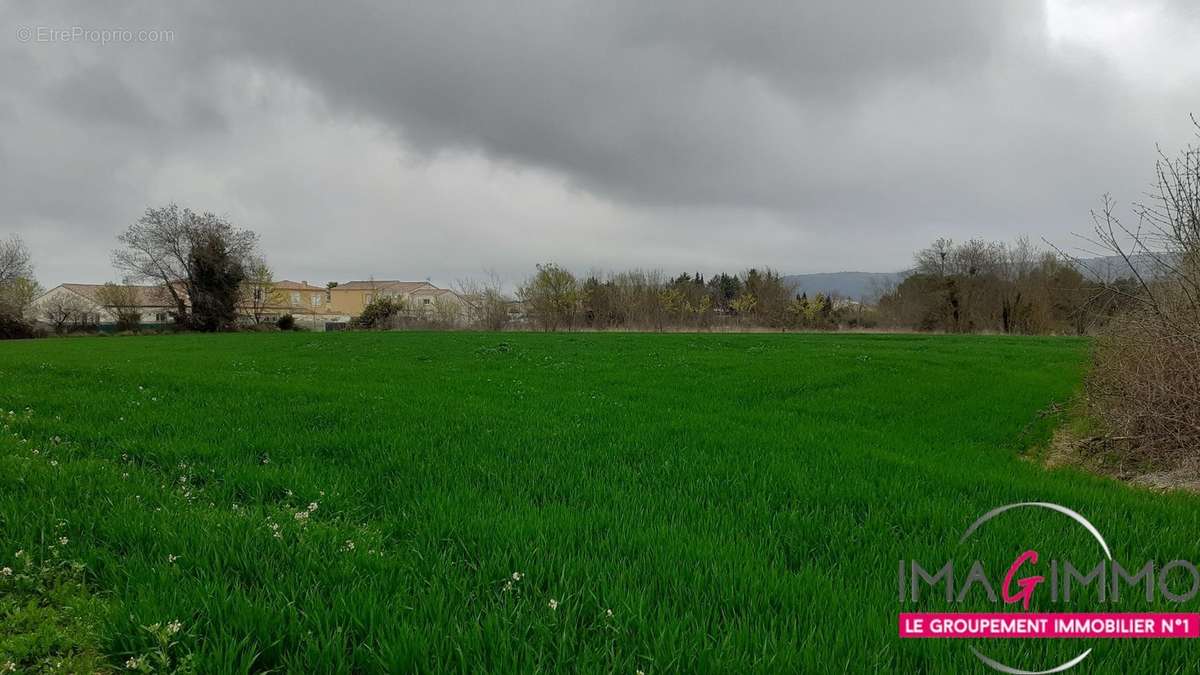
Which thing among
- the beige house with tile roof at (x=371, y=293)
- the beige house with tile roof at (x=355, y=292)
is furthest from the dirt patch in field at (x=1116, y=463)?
the beige house with tile roof at (x=355, y=292)

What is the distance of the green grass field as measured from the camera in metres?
2.15

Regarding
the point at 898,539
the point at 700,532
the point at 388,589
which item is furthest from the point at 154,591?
the point at 898,539

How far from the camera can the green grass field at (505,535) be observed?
2152mm

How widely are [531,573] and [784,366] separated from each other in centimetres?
1284

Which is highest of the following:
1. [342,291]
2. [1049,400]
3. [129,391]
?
[342,291]

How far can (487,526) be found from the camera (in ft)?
11.0

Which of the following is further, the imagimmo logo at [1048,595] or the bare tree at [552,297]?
the bare tree at [552,297]

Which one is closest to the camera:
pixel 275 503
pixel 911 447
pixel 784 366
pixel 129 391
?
pixel 275 503

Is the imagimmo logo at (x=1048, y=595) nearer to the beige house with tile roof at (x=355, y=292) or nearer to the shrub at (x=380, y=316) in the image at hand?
the shrub at (x=380, y=316)

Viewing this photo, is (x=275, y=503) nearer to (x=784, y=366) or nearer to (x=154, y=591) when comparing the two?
(x=154, y=591)

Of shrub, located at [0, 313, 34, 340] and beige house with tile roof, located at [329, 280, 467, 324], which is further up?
beige house with tile roof, located at [329, 280, 467, 324]


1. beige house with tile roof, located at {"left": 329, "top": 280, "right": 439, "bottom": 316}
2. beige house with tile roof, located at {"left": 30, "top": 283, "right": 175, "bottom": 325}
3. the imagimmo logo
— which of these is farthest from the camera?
beige house with tile roof, located at {"left": 329, "top": 280, "right": 439, "bottom": 316}

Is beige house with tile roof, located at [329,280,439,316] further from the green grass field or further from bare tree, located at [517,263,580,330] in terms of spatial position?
the green grass field

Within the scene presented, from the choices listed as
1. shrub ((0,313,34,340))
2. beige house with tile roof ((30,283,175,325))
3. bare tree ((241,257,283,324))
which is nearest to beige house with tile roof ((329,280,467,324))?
bare tree ((241,257,283,324))
